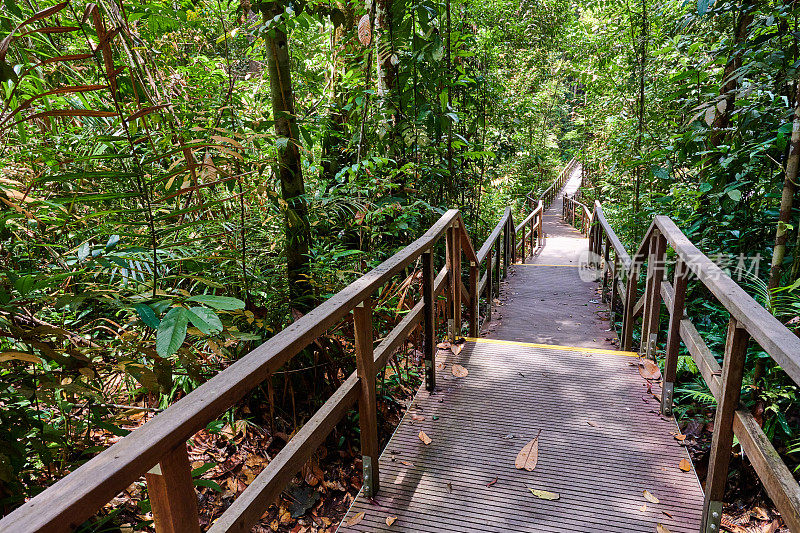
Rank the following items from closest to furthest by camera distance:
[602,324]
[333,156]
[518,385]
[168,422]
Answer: [168,422], [518,385], [333,156], [602,324]

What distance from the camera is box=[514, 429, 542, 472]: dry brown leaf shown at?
8.49 feet

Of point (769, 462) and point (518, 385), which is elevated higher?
point (769, 462)

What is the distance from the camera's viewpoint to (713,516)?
2029 mm

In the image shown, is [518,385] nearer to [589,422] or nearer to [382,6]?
[589,422]

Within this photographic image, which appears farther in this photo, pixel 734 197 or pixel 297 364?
pixel 734 197

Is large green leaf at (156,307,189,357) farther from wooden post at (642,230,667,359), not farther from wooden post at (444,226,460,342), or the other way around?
wooden post at (642,230,667,359)

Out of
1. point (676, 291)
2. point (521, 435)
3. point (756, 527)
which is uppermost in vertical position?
point (676, 291)

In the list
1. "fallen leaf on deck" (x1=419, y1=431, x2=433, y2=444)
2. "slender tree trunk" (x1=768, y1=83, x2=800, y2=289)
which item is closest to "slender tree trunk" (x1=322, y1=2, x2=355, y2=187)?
"fallen leaf on deck" (x1=419, y1=431, x2=433, y2=444)

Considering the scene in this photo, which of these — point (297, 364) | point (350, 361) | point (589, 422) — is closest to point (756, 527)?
point (589, 422)

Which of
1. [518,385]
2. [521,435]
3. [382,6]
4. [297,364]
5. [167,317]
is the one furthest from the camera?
[382,6]

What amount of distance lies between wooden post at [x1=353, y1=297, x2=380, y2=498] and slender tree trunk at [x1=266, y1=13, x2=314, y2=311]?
762mm

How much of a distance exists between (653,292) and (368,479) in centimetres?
250

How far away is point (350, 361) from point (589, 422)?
151cm

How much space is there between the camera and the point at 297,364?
313 centimetres
